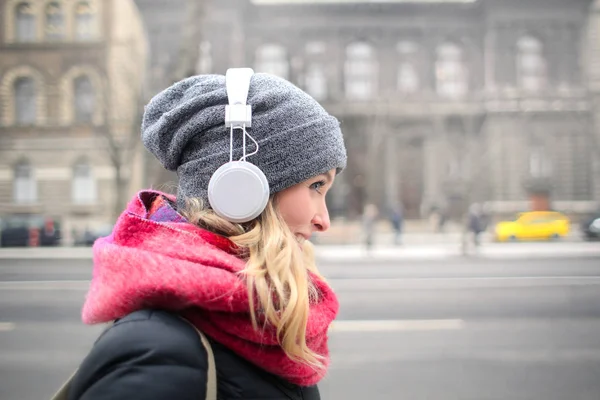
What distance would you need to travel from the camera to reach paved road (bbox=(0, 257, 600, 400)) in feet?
10.1

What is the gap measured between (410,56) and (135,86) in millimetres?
27787

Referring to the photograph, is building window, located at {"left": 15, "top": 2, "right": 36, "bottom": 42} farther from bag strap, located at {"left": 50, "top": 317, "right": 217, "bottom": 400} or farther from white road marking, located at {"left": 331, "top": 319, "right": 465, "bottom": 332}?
white road marking, located at {"left": 331, "top": 319, "right": 465, "bottom": 332}

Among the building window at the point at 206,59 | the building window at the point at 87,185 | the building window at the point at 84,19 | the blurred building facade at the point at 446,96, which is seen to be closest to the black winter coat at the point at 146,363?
the building window at the point at 84,19

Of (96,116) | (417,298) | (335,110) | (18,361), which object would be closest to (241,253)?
(18,361)

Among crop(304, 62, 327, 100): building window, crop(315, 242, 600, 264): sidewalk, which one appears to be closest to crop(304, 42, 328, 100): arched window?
crop(304, 62, 327, 100): building window

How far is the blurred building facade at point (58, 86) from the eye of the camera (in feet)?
8.71

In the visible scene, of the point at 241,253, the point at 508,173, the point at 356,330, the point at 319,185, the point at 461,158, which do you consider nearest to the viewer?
the point at 241,253

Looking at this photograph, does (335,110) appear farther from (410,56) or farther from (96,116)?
(96,116)

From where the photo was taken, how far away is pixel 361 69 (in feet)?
102

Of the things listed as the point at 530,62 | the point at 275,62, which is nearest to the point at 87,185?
the point at 275,62

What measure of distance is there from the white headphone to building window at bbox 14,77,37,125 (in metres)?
2.38

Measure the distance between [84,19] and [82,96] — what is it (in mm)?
2476

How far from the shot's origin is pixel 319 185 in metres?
1.17

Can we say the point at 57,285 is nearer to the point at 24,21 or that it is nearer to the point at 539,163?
the point at 24,21
